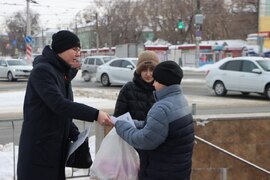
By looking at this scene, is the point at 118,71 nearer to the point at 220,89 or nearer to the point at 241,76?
the point at 220,89

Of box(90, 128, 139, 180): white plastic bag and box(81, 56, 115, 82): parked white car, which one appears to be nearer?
box(90, 128, 139, 180): white plastic bag

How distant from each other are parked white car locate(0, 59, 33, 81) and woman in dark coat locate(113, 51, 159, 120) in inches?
1026

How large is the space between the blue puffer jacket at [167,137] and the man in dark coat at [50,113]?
1.04ft

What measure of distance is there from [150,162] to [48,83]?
0.84m

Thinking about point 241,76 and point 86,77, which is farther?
point 86,77

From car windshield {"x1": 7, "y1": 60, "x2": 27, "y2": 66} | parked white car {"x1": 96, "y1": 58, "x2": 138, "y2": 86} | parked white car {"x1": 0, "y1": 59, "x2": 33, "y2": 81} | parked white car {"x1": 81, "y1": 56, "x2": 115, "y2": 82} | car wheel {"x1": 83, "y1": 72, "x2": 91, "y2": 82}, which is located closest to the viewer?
parked white car {"x1": 96, "y1": 58, "x2": 138, "y2": 86}

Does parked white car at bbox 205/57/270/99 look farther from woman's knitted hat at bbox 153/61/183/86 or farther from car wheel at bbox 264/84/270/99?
woman's knitted hat at bbox 153/61/183/86

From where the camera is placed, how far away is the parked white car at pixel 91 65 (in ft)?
91.6

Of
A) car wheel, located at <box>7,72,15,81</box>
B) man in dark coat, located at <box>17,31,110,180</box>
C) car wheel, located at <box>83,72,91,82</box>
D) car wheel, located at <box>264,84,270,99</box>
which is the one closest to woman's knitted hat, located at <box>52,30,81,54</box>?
man in dark coat, located at <box>17,31,110,180</box>

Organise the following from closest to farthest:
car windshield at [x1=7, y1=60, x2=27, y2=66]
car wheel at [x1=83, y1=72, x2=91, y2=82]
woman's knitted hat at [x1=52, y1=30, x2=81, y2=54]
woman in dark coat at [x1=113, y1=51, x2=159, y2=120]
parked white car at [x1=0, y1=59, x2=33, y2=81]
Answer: woman's knitted hat at [x1=52, y1=30, x2=81, y2=54] → woman in dark coat at [x1=113, y1=51, x2=159, y2=120] → car wheel at [x1=83, y1=72, x2=91, y2=82] → parked white car at [x1=0, y1=59, x2=33, y2=81] → car windshield at [x1=7, y1=60, x2=27, y2=66]

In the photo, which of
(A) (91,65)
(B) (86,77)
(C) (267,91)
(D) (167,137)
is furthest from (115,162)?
(B) (86,77)

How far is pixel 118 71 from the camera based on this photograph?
76.4ft

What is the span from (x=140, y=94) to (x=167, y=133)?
3.82ft

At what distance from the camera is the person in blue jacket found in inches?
114
